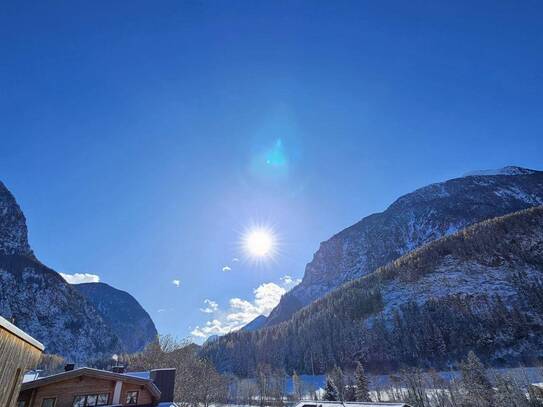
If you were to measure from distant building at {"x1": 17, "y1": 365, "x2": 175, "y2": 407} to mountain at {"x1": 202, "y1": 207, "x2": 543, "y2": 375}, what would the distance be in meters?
89.6

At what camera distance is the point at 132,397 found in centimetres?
2377

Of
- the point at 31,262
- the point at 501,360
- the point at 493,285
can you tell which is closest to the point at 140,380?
the point at 501,360

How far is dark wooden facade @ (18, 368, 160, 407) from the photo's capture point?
19.2 m

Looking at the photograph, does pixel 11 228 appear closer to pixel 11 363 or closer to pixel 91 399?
pixel 91 399

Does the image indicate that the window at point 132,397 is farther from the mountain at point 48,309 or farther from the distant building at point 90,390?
the mountain at point 48,309

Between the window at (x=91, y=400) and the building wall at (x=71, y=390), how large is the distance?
0.22 meters

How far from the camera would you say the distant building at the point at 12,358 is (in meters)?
6.83

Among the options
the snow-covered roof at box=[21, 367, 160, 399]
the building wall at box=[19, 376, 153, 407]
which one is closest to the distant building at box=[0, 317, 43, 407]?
the snow-covered roof at box=[21, 367, 160, 399]

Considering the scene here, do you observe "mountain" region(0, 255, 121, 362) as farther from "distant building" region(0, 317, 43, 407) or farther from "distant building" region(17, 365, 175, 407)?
"distant building" region(0, 317, 43, 407)

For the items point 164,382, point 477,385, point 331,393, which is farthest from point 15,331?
point 331,393

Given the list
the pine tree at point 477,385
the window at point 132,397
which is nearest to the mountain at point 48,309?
the window at point 132,397

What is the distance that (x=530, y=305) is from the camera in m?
91.1

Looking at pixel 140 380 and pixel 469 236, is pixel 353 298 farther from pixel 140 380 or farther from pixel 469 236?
pixel 140 380

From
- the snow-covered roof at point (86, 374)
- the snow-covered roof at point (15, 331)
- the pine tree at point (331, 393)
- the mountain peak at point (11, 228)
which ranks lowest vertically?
the pine tree at point (331, 393)
